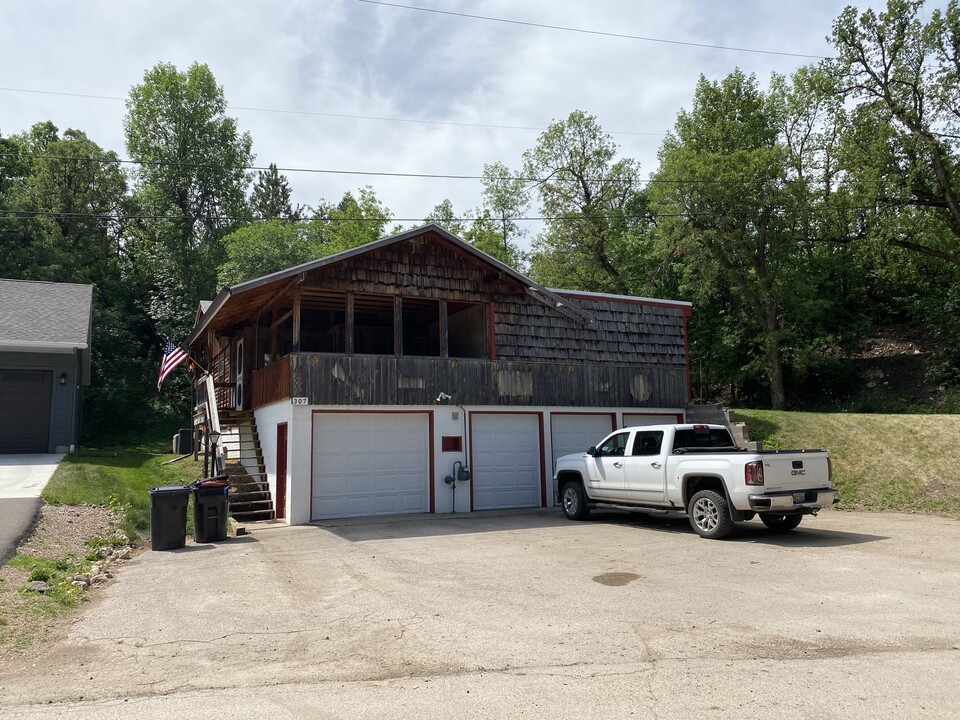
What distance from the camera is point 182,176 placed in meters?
42.0

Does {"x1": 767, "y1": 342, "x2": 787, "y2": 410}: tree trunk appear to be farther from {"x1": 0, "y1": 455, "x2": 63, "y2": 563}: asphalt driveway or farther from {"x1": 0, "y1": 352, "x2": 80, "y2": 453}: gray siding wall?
{"x1": 0, "y1": 352, "x2": 80, "y2": 453}: gray siding wall

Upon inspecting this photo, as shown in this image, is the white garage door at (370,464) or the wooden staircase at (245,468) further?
the wooden staircase at (245,468)

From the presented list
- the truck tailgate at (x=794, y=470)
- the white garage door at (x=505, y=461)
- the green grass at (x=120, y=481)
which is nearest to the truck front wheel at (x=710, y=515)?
the truck tailgate at (x=794, y=470)

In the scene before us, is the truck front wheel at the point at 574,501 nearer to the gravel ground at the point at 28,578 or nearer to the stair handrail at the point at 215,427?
the stair handrail at the point at 215,427

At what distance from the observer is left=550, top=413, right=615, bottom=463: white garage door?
18.4 meters

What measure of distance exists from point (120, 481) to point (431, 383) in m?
8.07

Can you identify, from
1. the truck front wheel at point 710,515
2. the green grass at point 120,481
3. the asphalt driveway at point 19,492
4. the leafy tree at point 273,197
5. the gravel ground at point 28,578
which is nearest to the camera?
the gravel ground at point 28,578

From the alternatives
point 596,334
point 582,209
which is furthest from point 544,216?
point 596,334

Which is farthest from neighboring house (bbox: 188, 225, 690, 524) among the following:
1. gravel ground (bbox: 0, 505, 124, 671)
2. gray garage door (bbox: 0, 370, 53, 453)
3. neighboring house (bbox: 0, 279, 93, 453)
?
gray garage door (bbox: 0, 370, 53, 453)

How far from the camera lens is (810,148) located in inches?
1320

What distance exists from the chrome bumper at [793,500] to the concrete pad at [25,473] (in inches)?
525

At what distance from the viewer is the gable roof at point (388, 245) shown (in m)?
15.3

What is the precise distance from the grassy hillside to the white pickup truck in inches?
157

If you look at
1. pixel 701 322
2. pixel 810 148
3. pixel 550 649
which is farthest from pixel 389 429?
pixel 810 148
